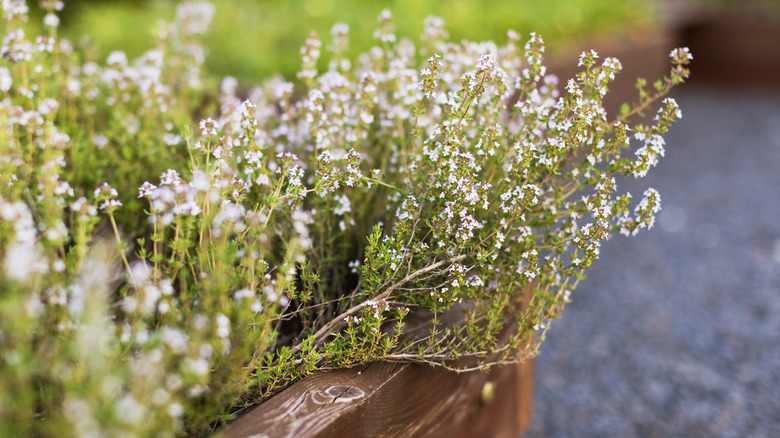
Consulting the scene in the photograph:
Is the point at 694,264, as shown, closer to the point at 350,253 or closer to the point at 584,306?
the point at 584,306

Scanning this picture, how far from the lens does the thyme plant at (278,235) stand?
3.42 feet

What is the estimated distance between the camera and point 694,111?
8930mm

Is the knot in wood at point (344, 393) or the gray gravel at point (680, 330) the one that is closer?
the knot in wood at point (344, 393)

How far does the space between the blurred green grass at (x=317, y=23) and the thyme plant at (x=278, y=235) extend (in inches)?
104

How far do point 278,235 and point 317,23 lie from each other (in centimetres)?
467

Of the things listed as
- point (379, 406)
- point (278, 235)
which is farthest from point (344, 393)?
point (278, 235)

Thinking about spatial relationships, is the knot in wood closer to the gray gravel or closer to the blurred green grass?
the gray gravel

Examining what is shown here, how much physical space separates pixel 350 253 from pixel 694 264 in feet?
11.9

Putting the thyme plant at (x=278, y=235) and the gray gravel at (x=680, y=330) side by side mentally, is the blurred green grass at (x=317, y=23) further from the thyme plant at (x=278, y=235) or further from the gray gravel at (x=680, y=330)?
the thyme plant at (x=278, y=235)

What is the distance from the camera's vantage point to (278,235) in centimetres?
186

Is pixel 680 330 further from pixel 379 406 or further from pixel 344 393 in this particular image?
pixel 344 393

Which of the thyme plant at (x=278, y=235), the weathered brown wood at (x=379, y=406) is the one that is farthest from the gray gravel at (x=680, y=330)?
the thyme plant at (x=278, y=235)

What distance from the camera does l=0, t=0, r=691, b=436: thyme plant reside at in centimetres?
104

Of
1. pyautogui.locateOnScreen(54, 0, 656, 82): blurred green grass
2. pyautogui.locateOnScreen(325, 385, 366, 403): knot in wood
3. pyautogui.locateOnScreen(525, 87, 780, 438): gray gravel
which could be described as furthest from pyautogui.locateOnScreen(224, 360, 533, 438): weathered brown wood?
pyautogui.locateOnScreen(54, 0, 656, 82): blurred green grass
